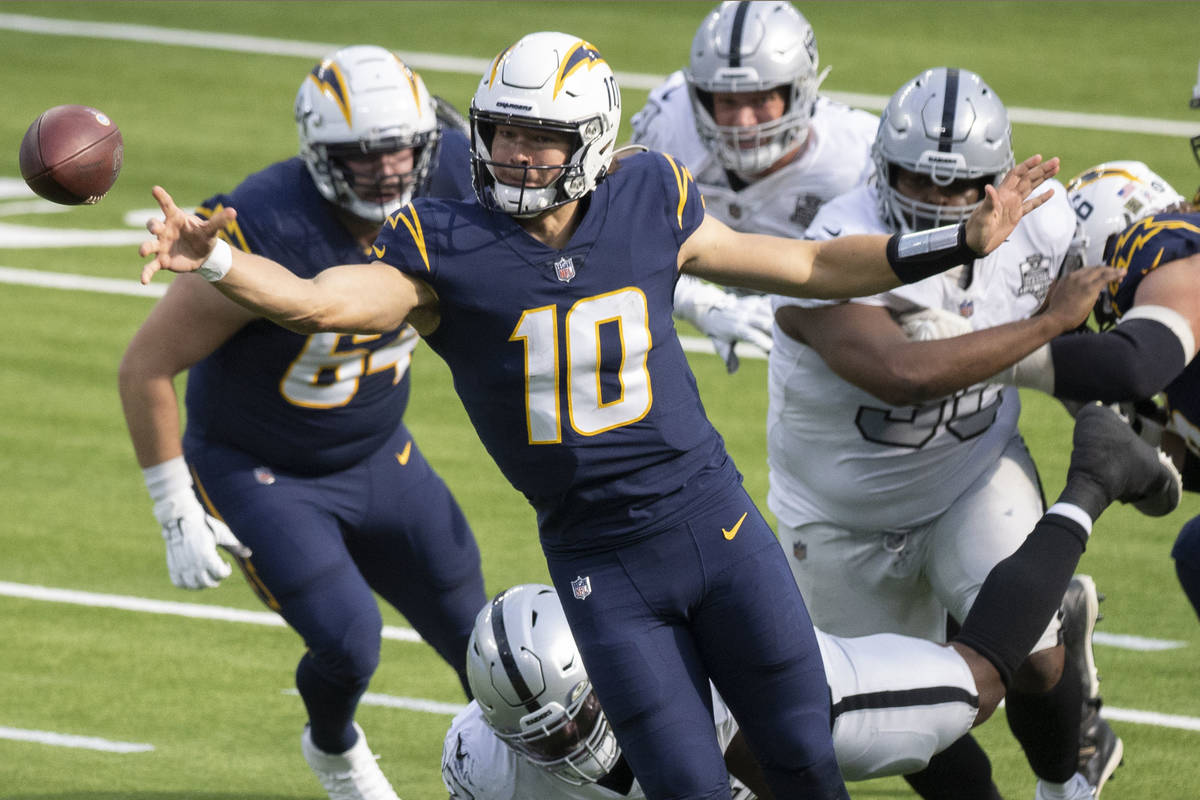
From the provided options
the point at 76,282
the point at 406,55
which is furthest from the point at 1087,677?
the point at 406,55

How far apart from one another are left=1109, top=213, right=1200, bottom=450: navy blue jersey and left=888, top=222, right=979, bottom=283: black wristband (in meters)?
0.65

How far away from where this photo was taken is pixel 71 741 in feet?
19.6

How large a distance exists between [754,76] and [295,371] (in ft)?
6.83

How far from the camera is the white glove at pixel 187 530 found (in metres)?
5.18

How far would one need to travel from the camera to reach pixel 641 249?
4.06 m

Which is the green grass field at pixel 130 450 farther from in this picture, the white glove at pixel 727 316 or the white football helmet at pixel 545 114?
the white football helmet at pixel 545 114

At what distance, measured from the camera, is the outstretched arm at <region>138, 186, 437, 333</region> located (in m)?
3.56

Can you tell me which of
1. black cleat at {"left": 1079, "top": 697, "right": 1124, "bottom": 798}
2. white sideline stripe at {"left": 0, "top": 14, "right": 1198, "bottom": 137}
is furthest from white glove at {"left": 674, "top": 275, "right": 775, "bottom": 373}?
white sideline stripe at {"left": 0, "top": 14, "right": 1198, "bottom": 137}

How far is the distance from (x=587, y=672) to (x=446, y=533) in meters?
1.41

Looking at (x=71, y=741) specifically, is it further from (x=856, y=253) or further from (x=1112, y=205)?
(x=1112, y=205)

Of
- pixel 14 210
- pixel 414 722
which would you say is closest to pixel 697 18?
pixel 14 210

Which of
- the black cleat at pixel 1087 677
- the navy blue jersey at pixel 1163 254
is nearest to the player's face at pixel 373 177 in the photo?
the navy blue jersey at pixel 1163 254

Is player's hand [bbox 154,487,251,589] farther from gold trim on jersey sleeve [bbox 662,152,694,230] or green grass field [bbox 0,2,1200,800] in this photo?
gold trim on jersey sleeve [bbox 662,152,694,230]

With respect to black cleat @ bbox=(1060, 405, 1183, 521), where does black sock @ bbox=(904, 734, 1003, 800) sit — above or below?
below
